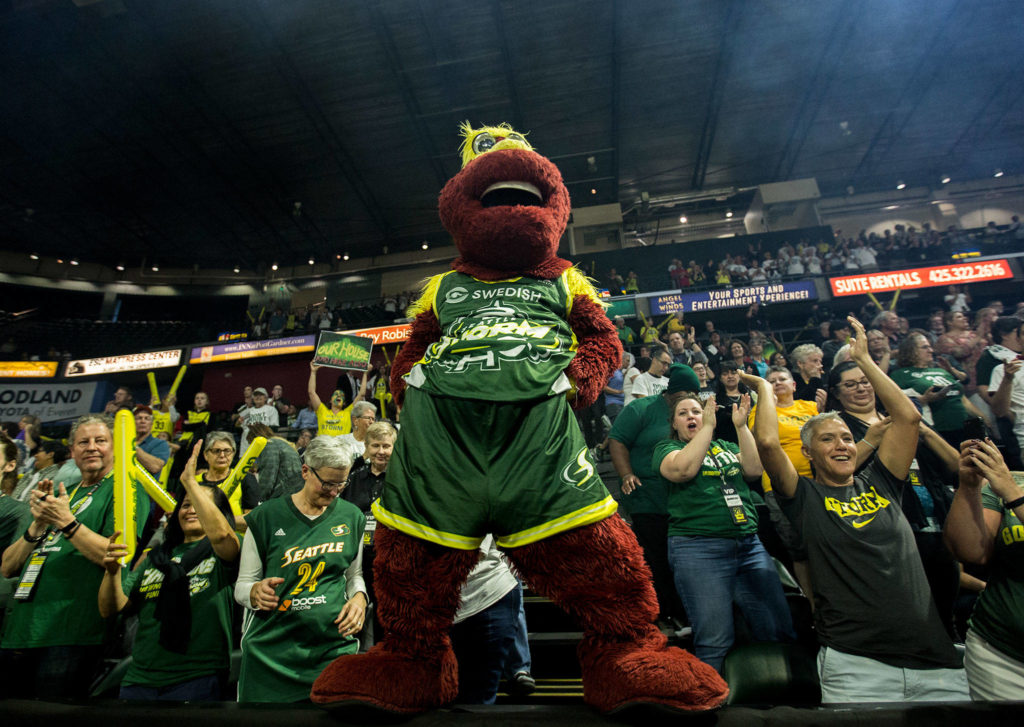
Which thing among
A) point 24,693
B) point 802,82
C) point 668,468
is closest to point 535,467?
point 668,468

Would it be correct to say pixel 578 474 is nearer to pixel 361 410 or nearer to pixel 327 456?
pixel 327 456

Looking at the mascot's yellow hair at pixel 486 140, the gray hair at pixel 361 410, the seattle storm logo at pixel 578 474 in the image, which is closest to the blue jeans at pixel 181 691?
the seattle storm logo at pixel 578 474

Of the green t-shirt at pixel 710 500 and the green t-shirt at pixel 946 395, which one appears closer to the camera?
the green t-shirt at pixel 710 500

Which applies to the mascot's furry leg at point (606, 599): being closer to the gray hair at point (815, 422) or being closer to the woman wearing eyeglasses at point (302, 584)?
the woman wearing eyeglasses at point (302, 584)

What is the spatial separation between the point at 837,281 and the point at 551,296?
11819 mm

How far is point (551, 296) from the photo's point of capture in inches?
64.6

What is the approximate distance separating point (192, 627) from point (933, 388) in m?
4.33

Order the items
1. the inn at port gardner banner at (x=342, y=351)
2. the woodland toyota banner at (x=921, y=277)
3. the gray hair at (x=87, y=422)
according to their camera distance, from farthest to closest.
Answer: the woodland toyota banner at (x=921, y=277), the inn at port gardner banner at (x=342, y=351), the gray hair at (x=87, y=422)

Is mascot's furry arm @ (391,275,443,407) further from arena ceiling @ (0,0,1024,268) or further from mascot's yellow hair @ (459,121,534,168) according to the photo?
arena ceiling @ (0,0,1024,268)

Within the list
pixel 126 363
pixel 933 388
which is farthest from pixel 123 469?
pixel 126 363

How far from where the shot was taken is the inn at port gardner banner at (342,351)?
614 centimetres

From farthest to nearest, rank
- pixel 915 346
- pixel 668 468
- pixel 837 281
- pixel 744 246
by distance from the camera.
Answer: pixel 744 246
pixel 837 281
pixel 915 346
pixel 668 468


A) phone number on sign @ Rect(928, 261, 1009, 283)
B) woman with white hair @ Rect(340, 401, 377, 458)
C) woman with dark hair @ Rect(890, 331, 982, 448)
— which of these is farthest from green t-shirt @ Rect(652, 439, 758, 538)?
phone number on sign @ Rect(928, 261, 1009, 283)

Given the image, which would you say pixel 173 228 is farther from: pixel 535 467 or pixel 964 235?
pixel 964 235
